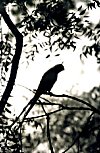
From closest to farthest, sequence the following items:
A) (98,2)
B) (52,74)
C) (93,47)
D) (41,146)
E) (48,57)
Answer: (98,2)
(93,47)
(48,57)
(52,74)
(41,146)

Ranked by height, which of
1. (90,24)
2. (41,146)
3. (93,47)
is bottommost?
(93,47)

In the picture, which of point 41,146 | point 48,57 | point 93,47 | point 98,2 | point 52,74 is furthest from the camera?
point 41,146

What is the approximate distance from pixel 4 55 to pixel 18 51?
45 centimetres

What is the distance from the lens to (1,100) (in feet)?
25.0

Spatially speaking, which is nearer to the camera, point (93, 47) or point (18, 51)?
point (93, 47)

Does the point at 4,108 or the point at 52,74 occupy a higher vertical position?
the point at 52,74

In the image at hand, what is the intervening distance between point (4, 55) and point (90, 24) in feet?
6.70

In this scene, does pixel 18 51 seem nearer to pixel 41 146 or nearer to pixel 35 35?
pixel 35 35

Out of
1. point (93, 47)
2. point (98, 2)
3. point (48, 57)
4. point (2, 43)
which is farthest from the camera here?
point (2, 43)

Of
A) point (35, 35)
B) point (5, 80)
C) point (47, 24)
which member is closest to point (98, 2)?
point (47, 24)

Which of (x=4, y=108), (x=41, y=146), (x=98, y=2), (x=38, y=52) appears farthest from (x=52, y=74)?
(x=41, y=146)

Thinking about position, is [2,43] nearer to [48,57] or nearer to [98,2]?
[48,57]

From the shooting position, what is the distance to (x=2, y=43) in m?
8.03

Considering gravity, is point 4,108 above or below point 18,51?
below
